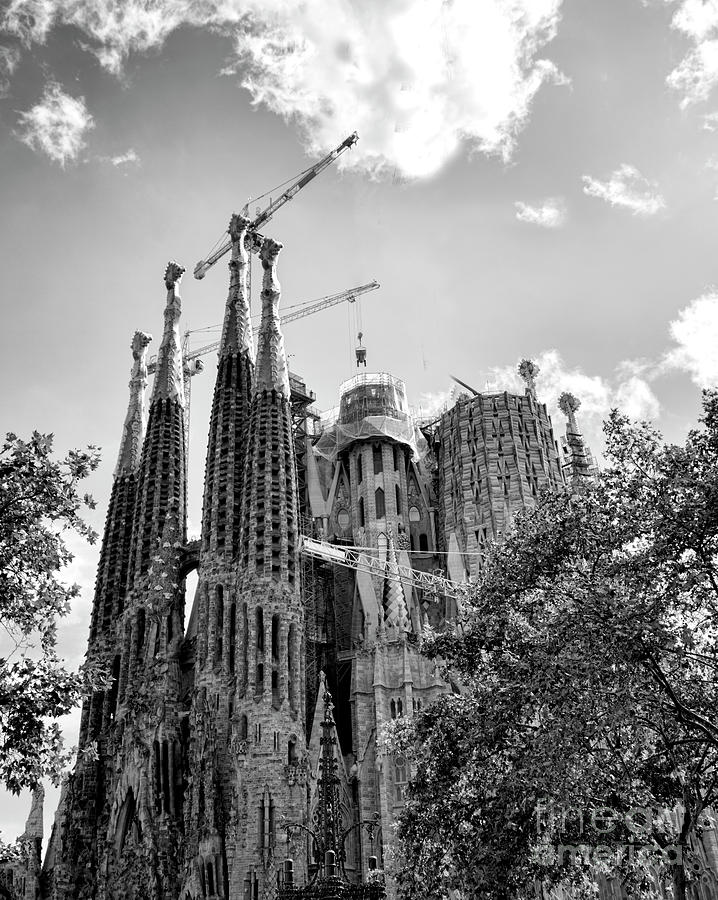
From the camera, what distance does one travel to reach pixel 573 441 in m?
59.6

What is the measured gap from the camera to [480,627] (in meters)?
20.4

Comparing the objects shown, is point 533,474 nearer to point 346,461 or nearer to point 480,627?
point 346,461

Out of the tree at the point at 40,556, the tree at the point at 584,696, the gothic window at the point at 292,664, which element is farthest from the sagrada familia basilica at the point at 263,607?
the tree at the point at 40,556

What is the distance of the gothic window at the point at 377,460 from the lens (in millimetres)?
57725

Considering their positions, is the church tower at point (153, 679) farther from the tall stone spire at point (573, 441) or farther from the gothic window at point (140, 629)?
the tall stone spire at point (573, 441)

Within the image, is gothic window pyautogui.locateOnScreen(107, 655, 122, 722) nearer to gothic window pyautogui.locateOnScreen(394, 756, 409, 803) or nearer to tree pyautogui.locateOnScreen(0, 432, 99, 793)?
gothic window pyautogui.locateOnScreen(394, 756, 409, 803)

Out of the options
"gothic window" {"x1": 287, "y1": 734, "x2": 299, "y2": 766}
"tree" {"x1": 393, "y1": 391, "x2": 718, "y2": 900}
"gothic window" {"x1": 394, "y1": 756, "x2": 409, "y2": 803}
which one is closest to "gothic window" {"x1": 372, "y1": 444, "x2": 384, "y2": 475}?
"gothic window" {"x1": 394, "y1": 756, "x2": 409, "y2": 803}

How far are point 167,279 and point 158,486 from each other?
17.1 meters

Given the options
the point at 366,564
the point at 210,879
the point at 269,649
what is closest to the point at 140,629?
Answer: the point at 269,649

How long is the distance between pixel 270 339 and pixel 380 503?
12.6 meters

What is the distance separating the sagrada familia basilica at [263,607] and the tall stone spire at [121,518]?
127 millimetres

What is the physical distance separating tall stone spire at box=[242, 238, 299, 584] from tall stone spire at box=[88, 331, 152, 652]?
462 inches

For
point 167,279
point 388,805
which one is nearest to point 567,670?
point 388,805

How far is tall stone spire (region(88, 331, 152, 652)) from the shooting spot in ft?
171
